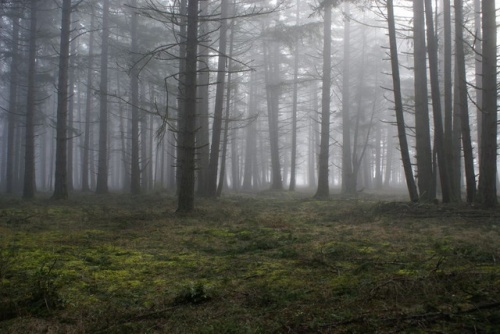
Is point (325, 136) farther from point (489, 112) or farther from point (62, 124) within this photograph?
point (62, 124)

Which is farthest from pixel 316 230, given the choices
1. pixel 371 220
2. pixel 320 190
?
pixel 320 190

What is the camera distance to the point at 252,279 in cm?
439

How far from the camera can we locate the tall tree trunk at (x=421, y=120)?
477 inches

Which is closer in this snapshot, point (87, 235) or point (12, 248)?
point (12, 248)

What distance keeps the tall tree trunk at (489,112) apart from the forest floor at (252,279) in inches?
70.6

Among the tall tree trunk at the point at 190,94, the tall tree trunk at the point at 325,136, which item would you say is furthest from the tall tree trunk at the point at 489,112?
the tall tree trunk at the point at 325,136

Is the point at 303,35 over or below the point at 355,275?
over

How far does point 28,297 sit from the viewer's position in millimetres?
3748

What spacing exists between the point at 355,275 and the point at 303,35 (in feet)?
56.1

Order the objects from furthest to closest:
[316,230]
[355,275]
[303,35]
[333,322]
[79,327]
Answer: [303,35]
[316,230]
[355,275]
[79,327]
[333,322]

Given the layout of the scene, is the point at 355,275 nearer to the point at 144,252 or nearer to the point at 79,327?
the point at 79,327

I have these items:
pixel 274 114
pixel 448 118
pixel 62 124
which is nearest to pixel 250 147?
pixel 274 114

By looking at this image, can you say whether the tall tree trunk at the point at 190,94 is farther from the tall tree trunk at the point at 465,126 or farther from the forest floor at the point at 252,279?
the tall tree trunk at the point at 465,126

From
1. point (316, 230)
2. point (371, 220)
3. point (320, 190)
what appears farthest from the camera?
point (320, 190)
